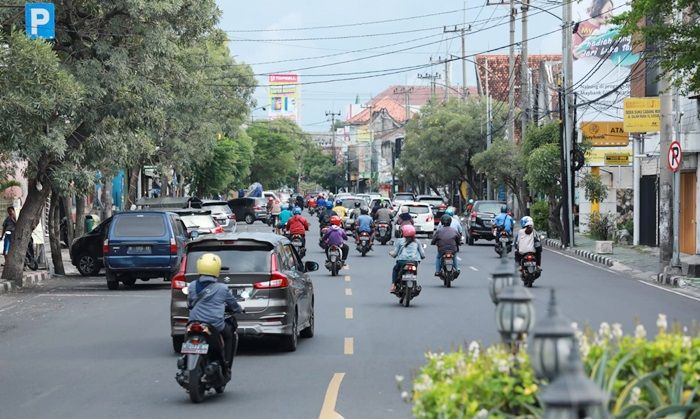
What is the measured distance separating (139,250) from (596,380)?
871 inches

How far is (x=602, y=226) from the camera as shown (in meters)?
48.9

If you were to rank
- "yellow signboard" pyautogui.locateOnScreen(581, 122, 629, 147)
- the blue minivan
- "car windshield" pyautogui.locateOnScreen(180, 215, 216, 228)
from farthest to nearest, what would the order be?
1. "yellow signboard" pyautogui.locateOnScreen(581, 122, 629, 147)
2. "car windshield" pyautogui.locateOnScreen(180, 215, 216, 228)
3. the blue minivan

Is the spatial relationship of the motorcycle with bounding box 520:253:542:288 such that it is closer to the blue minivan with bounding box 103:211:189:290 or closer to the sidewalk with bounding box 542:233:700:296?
the sidewalk with bounding box 542:233:700:296

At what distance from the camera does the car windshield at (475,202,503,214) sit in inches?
1938

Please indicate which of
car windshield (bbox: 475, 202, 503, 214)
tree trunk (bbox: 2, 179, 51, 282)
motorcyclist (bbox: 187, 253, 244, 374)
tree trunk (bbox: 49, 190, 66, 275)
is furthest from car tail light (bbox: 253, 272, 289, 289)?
car windshield (bbox: 475, 202, 503, 214)

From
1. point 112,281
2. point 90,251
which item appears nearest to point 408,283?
point 112,281

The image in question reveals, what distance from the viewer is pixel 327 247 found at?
3150cm

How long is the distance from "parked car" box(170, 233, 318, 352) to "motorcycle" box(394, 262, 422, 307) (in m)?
6.19

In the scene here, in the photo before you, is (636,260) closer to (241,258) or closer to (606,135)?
(606,135)

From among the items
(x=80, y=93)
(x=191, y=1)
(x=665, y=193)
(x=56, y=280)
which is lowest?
(x=56, y=280)

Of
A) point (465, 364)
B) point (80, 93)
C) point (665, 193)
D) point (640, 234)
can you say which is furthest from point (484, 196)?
point (465, 364)

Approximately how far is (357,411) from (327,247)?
19.7 m

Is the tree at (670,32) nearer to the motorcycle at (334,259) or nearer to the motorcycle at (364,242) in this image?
the motorcycle at (334,259)

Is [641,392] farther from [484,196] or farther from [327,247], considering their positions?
[484,196]
